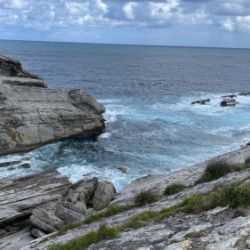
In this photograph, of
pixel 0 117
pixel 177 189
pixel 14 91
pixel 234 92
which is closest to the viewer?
pixel 177 189

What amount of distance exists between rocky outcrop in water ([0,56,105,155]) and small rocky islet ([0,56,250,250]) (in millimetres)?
114

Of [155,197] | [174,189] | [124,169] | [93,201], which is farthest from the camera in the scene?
[124,169]

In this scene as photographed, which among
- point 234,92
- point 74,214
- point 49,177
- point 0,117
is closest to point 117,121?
point 0,117

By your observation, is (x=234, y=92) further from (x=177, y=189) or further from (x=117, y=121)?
(x=177, y=189)

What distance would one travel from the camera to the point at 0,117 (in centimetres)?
4822

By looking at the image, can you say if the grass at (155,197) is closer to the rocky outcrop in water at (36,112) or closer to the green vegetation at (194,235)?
the green vegetation at (194,235)

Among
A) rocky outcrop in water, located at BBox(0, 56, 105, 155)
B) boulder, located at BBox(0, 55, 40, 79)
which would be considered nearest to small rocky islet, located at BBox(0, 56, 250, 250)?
rocky outcrop in water, located at BBox(0, 56, 105, 155)

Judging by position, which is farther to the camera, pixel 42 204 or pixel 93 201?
pixel 93 201

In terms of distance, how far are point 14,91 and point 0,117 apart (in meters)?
4.66

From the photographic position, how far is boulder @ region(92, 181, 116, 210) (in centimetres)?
3053

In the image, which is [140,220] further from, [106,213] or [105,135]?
[105,135]

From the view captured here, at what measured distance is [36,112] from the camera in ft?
167

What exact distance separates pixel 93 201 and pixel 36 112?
873 inches

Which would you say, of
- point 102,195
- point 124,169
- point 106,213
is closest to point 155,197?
point 106,213
